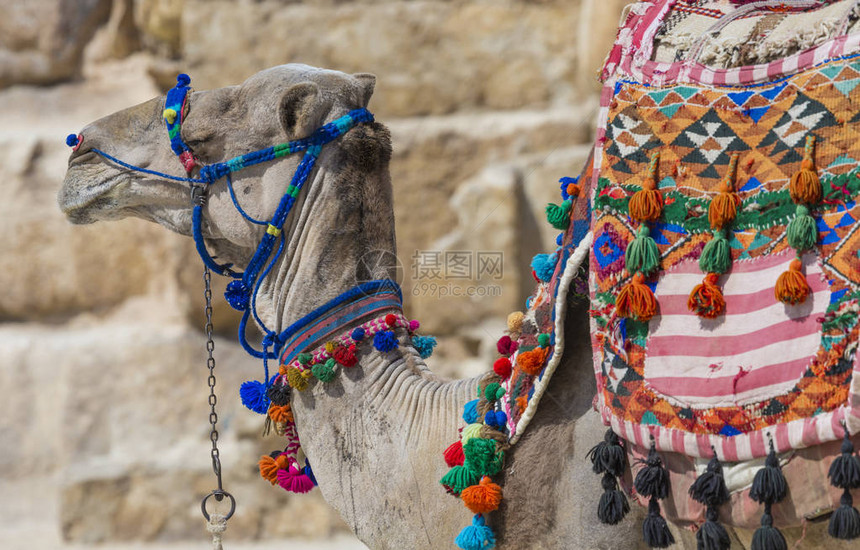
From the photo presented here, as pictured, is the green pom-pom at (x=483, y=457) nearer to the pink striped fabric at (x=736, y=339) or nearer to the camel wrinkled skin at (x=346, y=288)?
the camel wrinkled skin at (x=346, y=288)

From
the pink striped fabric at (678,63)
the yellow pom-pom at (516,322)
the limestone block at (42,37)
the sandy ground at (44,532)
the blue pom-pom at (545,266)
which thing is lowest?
the sandy ground at (44,532)

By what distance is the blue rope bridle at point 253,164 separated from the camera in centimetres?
255

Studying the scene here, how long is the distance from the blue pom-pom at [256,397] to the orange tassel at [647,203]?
3.81 feet

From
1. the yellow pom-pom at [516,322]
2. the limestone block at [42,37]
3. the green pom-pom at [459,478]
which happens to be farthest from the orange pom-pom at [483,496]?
the limestone block at [42,37]

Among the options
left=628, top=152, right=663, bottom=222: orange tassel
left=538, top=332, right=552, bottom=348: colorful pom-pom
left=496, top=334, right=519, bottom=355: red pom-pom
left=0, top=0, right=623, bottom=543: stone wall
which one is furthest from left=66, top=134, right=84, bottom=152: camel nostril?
left=0, top=0, right=623, bottom=543: stone wall

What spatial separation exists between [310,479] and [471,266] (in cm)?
345

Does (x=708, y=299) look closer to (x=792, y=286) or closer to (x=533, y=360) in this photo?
(x=792, y=286)

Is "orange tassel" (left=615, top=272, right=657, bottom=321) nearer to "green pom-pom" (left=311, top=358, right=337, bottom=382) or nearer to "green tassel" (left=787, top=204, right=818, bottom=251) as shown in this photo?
"green tassel" (left=787, top=204, right=818, bottom=251)

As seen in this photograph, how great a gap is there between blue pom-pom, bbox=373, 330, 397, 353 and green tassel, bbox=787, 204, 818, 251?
40.8 inches

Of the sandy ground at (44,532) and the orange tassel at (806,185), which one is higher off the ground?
the orange tassel at (806,185)

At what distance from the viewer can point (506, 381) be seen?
7.59 ft

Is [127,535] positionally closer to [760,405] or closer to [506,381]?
[506,381]

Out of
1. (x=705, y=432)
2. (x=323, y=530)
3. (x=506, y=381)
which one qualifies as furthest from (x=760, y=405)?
(x=323, y=530)

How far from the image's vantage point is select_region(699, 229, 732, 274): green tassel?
6.32ft
